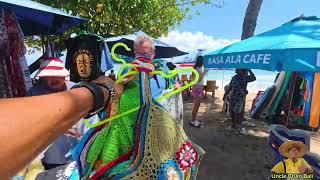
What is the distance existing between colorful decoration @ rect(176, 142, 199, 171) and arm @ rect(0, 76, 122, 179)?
134cm

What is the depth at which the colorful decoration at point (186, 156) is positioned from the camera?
2256mm

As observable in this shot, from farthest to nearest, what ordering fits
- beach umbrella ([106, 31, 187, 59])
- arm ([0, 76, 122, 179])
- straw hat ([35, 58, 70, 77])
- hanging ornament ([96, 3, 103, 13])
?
hanging ornament ([96, 3, 103, 13]), beach umbrella ([106, 31, 187, 59]), straw hat ([35, 58, 70, 77]), arm ([0, 76, 122, 179])

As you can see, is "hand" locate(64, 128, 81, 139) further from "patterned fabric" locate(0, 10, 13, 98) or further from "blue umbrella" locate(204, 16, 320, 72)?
"blue umbrella" locate(204, 16, 320, 72)

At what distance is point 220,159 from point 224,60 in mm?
1955

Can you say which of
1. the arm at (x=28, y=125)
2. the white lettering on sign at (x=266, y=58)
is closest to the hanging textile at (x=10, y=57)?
the white lettering on sign at (x=266, y=58)

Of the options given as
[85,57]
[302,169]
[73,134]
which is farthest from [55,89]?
[302,169]

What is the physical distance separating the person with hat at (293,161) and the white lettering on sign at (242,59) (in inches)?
40.4

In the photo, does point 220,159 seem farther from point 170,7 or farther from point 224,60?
point 170,7

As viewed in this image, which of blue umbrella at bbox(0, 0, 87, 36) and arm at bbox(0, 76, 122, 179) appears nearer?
arm at bbox(0, 76, 122, 179)

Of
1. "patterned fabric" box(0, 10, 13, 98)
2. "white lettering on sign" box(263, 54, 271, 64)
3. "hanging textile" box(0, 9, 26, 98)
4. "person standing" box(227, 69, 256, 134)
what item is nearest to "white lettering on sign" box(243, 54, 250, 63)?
"white lettering on sign" box(263, 54, 271, 64)

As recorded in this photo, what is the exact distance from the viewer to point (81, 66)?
1886 mm

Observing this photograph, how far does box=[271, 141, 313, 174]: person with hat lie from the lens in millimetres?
4098

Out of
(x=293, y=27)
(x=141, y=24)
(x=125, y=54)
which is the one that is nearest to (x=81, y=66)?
(x=293, y=27)

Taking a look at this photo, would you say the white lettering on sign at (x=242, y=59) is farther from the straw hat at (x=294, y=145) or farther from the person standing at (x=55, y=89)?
the person standing at (x=55, y=89)
